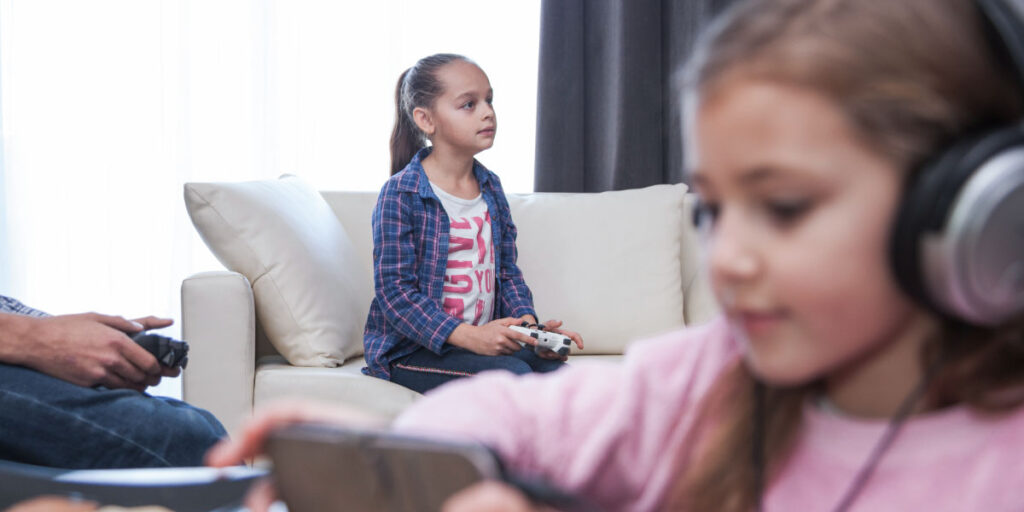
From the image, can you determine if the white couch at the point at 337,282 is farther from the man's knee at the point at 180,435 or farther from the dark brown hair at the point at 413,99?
the man's knee at the point at 180,435

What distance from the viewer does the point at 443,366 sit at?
1.79 m

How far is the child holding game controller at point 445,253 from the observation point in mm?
1786

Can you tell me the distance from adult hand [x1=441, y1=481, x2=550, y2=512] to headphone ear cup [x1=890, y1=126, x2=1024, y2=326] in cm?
21

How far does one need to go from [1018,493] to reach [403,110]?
6.18 feet

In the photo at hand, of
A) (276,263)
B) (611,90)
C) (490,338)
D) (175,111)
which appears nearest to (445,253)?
(490,338)

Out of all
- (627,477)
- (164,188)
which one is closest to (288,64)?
(164,188)

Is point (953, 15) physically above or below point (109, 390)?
A: above

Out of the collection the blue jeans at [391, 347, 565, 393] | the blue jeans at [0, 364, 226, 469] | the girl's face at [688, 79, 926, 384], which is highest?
the girl's face at [688, 79, 926, 384]

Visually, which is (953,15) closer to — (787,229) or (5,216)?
(787,229)

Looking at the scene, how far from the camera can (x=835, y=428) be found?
50 centimetres

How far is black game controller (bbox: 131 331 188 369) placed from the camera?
110cm

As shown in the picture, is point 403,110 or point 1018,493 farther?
point 403,110

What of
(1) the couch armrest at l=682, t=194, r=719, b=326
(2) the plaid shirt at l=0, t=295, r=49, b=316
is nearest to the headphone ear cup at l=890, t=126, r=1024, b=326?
(2) the plaid shirt at l=0, t=295, r=49, b=316

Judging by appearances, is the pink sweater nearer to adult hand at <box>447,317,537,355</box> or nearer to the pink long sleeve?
the pink long sleeve
